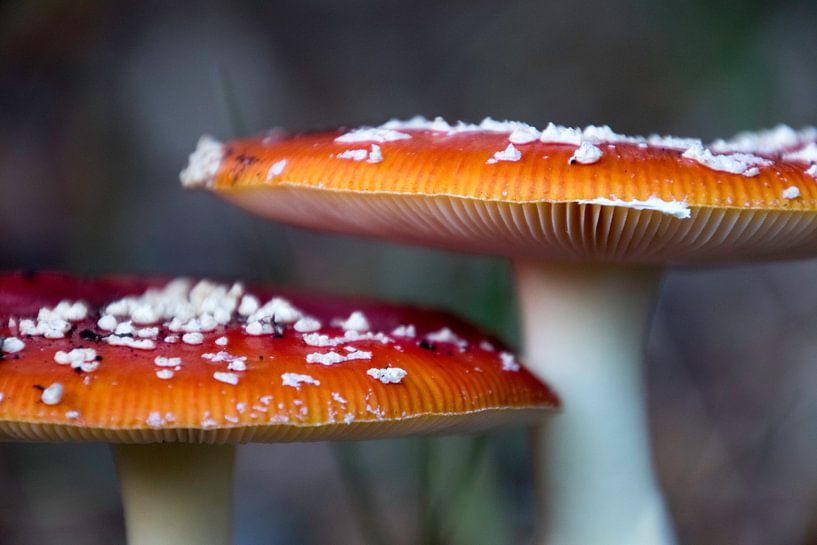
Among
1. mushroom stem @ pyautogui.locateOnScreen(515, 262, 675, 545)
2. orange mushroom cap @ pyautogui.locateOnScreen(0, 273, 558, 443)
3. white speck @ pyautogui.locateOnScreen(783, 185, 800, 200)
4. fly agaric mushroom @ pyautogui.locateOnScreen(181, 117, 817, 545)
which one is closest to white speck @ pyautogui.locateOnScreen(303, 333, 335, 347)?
orange mushroom cap @ pyautogui.locateOnScreen(0, 273, 558, 443)

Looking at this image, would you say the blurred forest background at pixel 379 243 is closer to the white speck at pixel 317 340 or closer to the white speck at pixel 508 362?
the white speck at pixel 508 362

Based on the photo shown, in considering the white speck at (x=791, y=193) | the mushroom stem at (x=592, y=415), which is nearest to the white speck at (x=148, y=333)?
the mushroom stem at (x=592, y=415)

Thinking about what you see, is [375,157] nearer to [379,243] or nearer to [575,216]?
[575,216]

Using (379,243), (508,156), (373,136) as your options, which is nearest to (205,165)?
(373,136)

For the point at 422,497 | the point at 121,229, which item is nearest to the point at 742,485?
the point at 422,497

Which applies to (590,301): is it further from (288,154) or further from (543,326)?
(288,154)

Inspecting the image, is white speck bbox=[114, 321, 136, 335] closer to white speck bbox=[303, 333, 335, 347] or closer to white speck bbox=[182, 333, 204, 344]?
white speck bbox=[182, 333, 204, 344]
